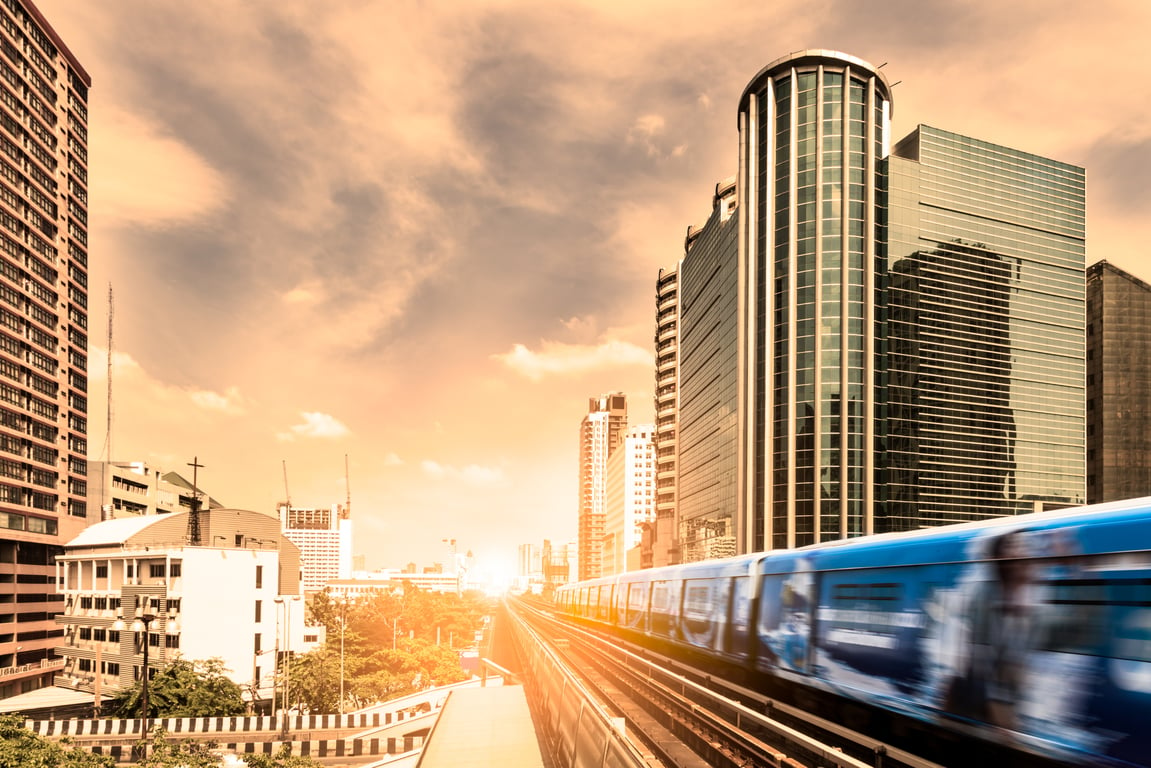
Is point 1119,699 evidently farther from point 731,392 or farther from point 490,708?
point 731,392

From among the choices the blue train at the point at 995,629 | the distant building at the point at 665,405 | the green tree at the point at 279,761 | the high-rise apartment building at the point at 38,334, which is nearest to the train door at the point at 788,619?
the blue train at the point at 995,629

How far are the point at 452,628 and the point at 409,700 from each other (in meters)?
52.6

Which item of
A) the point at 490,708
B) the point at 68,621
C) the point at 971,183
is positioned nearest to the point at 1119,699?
the point at 490,708

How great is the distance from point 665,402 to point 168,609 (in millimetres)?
121055

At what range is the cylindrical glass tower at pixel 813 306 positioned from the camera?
99438 millimetres

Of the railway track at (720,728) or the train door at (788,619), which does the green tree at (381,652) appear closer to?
the railway track at (720,728)

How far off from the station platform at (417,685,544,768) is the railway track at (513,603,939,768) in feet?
8.14

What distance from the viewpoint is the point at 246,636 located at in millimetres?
66375

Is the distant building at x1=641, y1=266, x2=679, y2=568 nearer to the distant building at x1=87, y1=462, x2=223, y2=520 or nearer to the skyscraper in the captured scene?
the skyscraper

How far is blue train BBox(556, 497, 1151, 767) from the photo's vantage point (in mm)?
8344

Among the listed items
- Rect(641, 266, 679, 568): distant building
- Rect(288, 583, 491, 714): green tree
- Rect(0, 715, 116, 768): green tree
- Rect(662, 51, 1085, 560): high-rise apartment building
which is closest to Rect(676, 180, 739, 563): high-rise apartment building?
Rect(662, 51, 1085, 560): high-rise apartment building

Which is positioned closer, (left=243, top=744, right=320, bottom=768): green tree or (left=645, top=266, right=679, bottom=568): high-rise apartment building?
(left=243, top=744, right=320, bottom=768): green tree

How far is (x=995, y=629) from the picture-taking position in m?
10.1

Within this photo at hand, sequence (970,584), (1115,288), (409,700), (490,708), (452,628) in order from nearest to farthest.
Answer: (970,584) → (490,708) → (409,700) → (452,628) → (1115,288)
